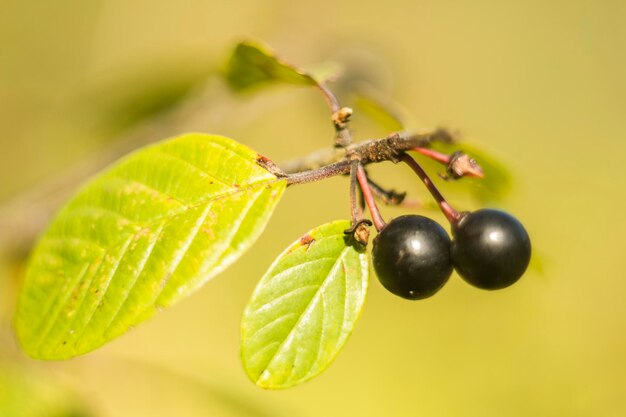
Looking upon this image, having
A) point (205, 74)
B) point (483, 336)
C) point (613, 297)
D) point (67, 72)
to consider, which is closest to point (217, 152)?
point (205, 74)

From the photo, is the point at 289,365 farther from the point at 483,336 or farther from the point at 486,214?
the point at 483,336

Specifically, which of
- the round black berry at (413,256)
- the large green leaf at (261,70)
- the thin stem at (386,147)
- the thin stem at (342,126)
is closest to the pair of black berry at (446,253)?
the round black berry at (413,256)

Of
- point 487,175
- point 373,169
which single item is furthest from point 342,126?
point 373,169

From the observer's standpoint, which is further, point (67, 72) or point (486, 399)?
point (67, 72)

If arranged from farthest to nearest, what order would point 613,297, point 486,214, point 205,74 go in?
1. point 613,297
2. point 205,74
3. point 486,214

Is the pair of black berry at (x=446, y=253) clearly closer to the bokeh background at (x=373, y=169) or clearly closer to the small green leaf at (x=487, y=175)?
the small green leaf at (x=487, y=175)

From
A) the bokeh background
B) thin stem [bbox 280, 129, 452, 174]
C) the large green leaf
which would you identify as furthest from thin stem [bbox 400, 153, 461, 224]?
the bokeh background

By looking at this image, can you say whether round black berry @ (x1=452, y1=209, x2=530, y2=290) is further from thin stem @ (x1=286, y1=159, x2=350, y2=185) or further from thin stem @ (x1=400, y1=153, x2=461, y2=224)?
thin stem @ (x1=286, y1=159, x2=350, y2=185)
